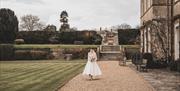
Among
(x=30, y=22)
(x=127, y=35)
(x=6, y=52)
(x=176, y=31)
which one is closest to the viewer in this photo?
(x=176, y=31)

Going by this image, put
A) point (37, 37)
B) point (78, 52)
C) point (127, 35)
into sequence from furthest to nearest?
point (37, 37), point (127, 35), point (78, 52)

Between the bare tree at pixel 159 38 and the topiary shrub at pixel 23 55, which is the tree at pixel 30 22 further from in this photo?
the bare tree at pixel 159 38

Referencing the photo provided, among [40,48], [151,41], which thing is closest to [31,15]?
[40,48]

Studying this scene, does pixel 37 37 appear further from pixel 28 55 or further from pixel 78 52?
pixel 78 52

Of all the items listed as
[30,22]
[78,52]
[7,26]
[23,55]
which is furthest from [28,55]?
[30,22]

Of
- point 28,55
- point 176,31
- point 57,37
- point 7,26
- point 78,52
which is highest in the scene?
point 7,26

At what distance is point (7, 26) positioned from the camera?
184 feet

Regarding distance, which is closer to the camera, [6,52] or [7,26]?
[6,52]

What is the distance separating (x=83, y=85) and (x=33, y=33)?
147ft

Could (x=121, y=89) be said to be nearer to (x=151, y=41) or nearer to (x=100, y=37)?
(x=151, y=41)

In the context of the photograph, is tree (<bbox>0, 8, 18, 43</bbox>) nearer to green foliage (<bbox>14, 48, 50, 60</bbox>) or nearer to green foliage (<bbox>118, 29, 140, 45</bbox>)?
green foliage (<bbox>14, 48, 50, 60</bbox>)

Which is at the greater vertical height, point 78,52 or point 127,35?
point 127,35

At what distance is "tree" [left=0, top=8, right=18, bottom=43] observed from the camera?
56.1 m

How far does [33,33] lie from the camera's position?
6138 cm
